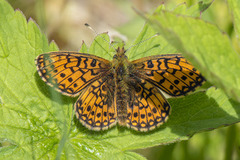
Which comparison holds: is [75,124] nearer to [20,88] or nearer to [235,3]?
[20,88]

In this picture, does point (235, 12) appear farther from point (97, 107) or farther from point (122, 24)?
point (122, 24)

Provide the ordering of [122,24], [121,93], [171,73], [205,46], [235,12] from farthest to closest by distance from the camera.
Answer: [122,24], [121,93], [171,73], [235,12], [205,46]

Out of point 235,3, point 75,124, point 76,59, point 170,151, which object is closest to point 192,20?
point 235,3

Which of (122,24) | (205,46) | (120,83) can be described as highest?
(122,24)

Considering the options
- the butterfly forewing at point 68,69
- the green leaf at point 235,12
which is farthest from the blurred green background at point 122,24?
the green leaf at point 235,12

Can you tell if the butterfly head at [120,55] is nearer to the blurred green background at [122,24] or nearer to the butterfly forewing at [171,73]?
the butterfly forewing at [171,73]

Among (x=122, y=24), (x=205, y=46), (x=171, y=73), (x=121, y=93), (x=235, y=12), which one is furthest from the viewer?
(x=122, y=24)

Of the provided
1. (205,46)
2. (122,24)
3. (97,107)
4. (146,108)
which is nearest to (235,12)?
(205,46)
